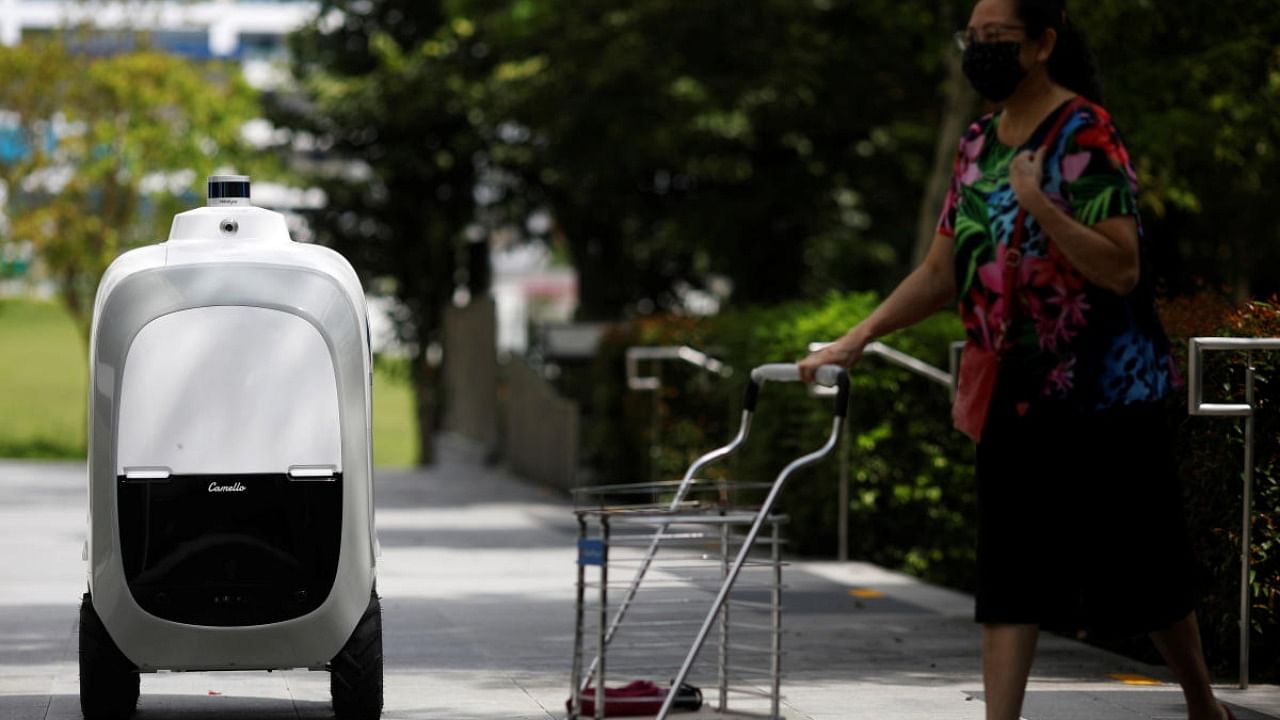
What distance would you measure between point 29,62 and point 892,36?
12695 millimetres

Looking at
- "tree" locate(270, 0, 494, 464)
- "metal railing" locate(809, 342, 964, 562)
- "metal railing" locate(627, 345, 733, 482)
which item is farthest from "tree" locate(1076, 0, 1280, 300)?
"tree" locate(270, 0, 494, 464)

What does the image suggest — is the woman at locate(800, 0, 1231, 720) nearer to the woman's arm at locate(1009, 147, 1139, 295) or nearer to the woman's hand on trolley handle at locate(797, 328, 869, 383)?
the woman's arm at locate(1009, 147, 1139, 295)

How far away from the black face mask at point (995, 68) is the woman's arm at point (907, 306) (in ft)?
1.25

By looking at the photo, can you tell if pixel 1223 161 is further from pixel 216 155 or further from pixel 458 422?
pixel 216 155

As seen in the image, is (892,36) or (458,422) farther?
(458,422)

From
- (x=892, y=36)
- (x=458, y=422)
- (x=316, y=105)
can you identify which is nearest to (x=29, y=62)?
(x=316, y=105)

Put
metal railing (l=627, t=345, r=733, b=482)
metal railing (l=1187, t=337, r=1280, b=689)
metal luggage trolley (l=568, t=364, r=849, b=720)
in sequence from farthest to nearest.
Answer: metal railing (l=627, t=345, r=733, b=482) < metal railing (l=1187, t=337, r=1280, b=689) < metal luggage trolley (l=568, t=364, r=849, b=720)

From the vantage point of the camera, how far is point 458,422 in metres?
29.0

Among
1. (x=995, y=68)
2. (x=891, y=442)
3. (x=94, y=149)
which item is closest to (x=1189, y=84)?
(x=891, y=442)

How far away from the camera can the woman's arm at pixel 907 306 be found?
17.3 ft

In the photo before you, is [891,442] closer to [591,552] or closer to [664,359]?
Result: [664,359]

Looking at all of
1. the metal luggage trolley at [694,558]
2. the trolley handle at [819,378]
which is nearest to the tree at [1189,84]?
the metal luggage trolley at [694,558]

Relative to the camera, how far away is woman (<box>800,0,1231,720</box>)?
5.00 metres

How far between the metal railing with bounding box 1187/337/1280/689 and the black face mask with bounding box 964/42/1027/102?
2554 millimetres
